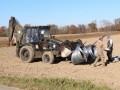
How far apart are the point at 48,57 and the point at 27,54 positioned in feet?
5.91

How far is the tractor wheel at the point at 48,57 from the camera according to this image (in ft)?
72.3

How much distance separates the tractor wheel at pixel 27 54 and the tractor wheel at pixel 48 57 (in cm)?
82

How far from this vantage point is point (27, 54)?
23.5 m

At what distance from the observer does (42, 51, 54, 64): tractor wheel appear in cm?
2205

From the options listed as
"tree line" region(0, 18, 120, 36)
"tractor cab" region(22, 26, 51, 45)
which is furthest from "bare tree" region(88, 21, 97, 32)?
"tractor cab" region(22, 26, 51, 45)

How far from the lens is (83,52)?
20906 mm

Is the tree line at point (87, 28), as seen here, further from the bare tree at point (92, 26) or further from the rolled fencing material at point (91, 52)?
the rolled fencing material at point (91, 52)

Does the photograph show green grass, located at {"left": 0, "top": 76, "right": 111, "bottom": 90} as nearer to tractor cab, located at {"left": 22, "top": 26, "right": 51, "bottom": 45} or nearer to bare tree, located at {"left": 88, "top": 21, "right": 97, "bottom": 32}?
tractor cab, located at {"left": 22, "top": 26, "right": 51, "bottom": 45}

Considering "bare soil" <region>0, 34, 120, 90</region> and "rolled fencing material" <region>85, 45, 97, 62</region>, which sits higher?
"rolled fencing material" <region>85, 45, 97, 62</region>

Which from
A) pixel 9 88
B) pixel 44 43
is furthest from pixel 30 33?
pixel 9 88

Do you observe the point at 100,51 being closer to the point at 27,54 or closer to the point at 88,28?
the point at 27,54

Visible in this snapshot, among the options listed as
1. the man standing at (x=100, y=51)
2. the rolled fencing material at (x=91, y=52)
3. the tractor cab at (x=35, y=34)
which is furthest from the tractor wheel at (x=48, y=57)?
the man standing at (x=100, y=51)

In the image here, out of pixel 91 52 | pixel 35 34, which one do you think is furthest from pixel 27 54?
pixel 91 52

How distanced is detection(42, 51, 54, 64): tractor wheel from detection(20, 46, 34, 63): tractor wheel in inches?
32.2
